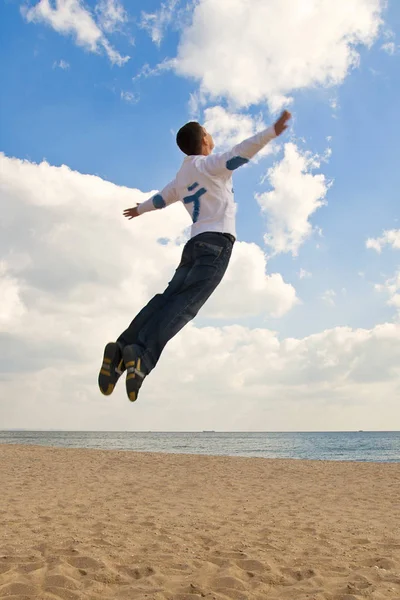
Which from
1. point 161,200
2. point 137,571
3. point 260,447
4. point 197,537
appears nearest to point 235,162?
point 161,200

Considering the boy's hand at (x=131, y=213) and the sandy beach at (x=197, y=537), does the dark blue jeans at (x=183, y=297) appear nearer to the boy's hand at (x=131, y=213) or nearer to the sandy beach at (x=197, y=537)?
the boy's hand at (x=131, y=213)

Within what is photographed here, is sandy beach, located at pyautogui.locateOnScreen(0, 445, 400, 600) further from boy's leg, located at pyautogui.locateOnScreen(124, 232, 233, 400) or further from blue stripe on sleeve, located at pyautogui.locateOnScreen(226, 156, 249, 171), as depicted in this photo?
blue stripe on sleeve, located at pyautogui.locateOnScreen(226, 156, 249, 171)

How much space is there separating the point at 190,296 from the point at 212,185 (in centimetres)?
81

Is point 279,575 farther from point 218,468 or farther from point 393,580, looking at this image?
point 218,468

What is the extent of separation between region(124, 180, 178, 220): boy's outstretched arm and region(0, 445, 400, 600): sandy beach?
5.00 m

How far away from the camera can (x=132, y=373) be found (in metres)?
3.42

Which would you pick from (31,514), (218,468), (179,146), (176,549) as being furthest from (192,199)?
(218,468)

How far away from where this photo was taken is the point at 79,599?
271 inches

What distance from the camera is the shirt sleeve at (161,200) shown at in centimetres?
421

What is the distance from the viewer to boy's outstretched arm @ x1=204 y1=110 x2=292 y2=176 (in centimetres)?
360

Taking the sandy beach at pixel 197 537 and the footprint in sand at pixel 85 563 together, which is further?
the footprint in sand at pixel 85 563

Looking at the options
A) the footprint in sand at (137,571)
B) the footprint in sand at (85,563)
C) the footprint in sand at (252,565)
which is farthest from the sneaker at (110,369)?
the footprint in sand at (252,565)

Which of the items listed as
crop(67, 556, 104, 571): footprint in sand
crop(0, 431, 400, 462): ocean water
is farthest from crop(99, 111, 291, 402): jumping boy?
crop(0, 431, 400, 462): ocean water

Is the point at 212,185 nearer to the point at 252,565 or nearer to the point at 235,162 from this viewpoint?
the point at 235,162
